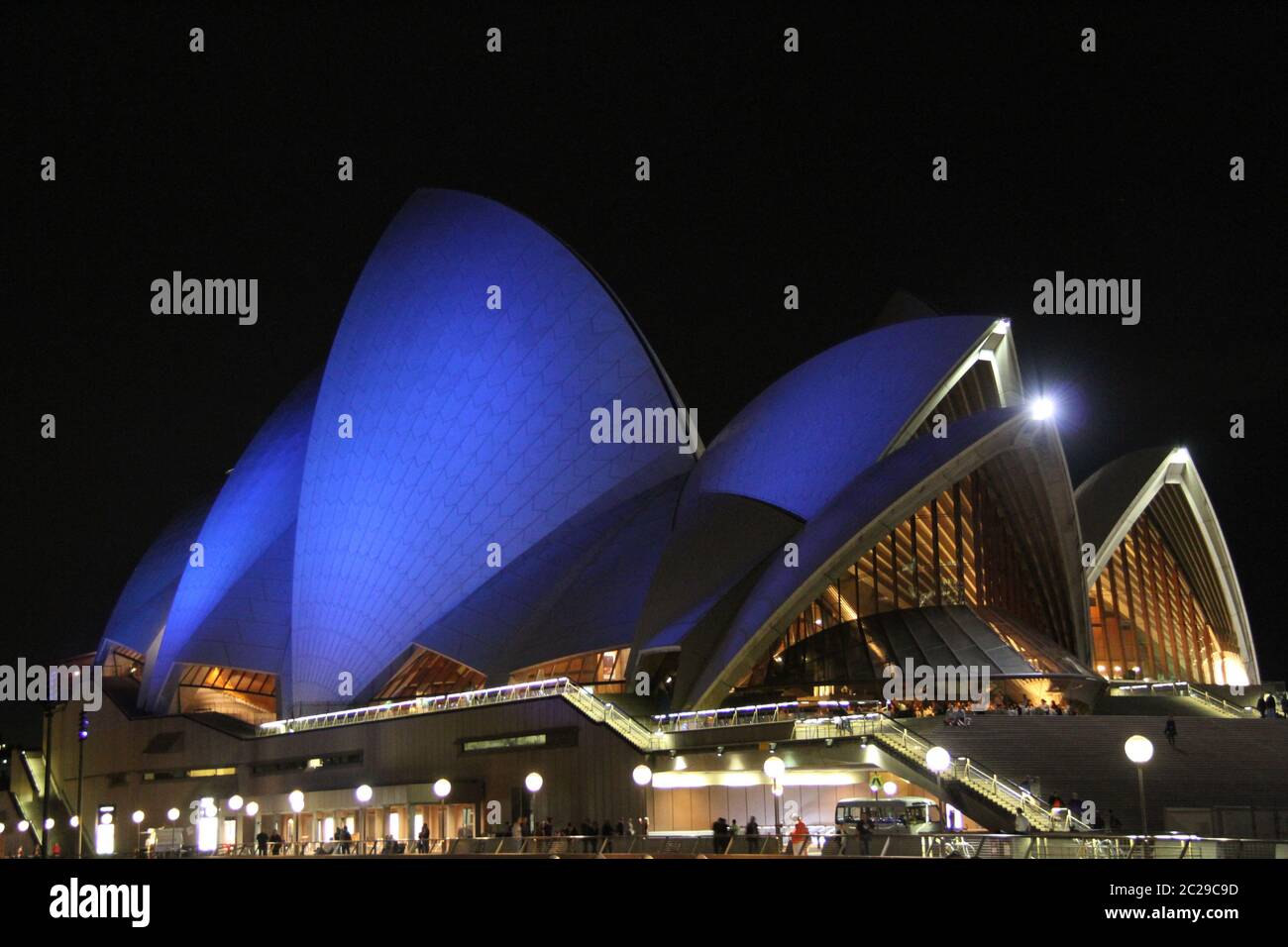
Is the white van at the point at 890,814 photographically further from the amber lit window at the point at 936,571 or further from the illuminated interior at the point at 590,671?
the illuminated interior at the point at 590,671

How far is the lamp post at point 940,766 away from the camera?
21959 mm

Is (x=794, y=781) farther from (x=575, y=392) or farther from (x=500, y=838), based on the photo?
(x=575, y=392)

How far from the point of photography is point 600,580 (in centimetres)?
3600

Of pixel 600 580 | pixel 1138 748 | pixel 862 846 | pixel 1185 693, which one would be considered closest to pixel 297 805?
pixel 600 580

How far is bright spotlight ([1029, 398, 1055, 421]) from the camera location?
31.8 m

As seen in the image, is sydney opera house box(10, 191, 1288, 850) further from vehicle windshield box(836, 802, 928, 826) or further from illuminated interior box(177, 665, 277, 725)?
vehicle windshield box(836, 802, 928, 826)

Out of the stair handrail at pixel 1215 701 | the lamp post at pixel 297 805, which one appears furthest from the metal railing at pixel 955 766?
the stair handrail at pixel 1215 701

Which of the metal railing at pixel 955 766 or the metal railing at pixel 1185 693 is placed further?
the metal railing at pixel 1185 693

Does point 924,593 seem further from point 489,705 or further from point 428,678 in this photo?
point 428,678

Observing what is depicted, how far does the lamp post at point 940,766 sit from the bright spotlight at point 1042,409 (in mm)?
10216

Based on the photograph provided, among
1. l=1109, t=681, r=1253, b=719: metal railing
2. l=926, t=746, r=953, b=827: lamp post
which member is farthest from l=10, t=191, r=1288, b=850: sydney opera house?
l=926, t=746, r=953, b=827: lamp post

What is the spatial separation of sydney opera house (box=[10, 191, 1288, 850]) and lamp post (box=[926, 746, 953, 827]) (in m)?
0.30
